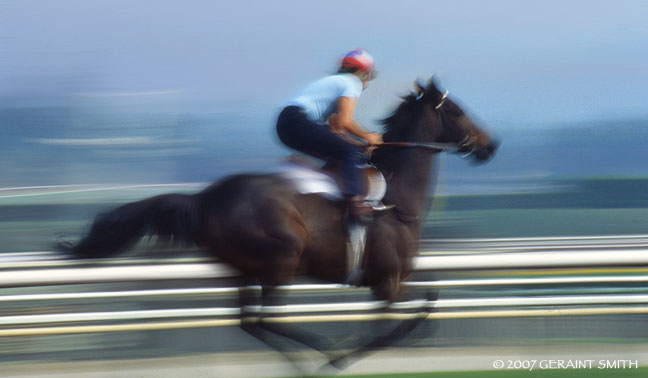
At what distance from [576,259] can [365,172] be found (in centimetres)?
110

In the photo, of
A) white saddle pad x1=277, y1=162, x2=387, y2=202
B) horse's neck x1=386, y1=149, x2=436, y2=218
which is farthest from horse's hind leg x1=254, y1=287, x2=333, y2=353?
horse's neck x1=386, y1=149, x2=436, y2=218

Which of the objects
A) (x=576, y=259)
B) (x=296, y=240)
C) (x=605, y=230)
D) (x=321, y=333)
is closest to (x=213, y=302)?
(x=321, y=333)

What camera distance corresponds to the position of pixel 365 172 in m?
3.54

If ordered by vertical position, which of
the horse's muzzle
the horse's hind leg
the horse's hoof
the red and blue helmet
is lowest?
the horse's hoof

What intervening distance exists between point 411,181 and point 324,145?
0.48 metres

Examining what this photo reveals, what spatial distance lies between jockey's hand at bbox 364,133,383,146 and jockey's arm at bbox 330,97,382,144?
2 centimetres

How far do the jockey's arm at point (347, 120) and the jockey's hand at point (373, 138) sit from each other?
0.02 metres

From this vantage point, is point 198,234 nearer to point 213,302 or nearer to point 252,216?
point 252,216

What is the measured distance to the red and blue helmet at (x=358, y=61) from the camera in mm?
3607

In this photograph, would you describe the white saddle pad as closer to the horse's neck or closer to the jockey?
the jockey

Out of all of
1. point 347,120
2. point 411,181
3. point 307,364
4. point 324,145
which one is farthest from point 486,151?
point 307,364

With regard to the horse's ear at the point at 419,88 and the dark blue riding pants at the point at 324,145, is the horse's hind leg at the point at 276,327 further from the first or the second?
the horse's ear at the point at 419,88

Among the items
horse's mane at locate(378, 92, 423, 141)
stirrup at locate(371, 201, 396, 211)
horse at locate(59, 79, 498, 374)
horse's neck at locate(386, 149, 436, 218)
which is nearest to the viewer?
horse at locate(59, 79, 498, 374)

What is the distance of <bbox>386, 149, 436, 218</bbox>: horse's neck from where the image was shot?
12.0ft
